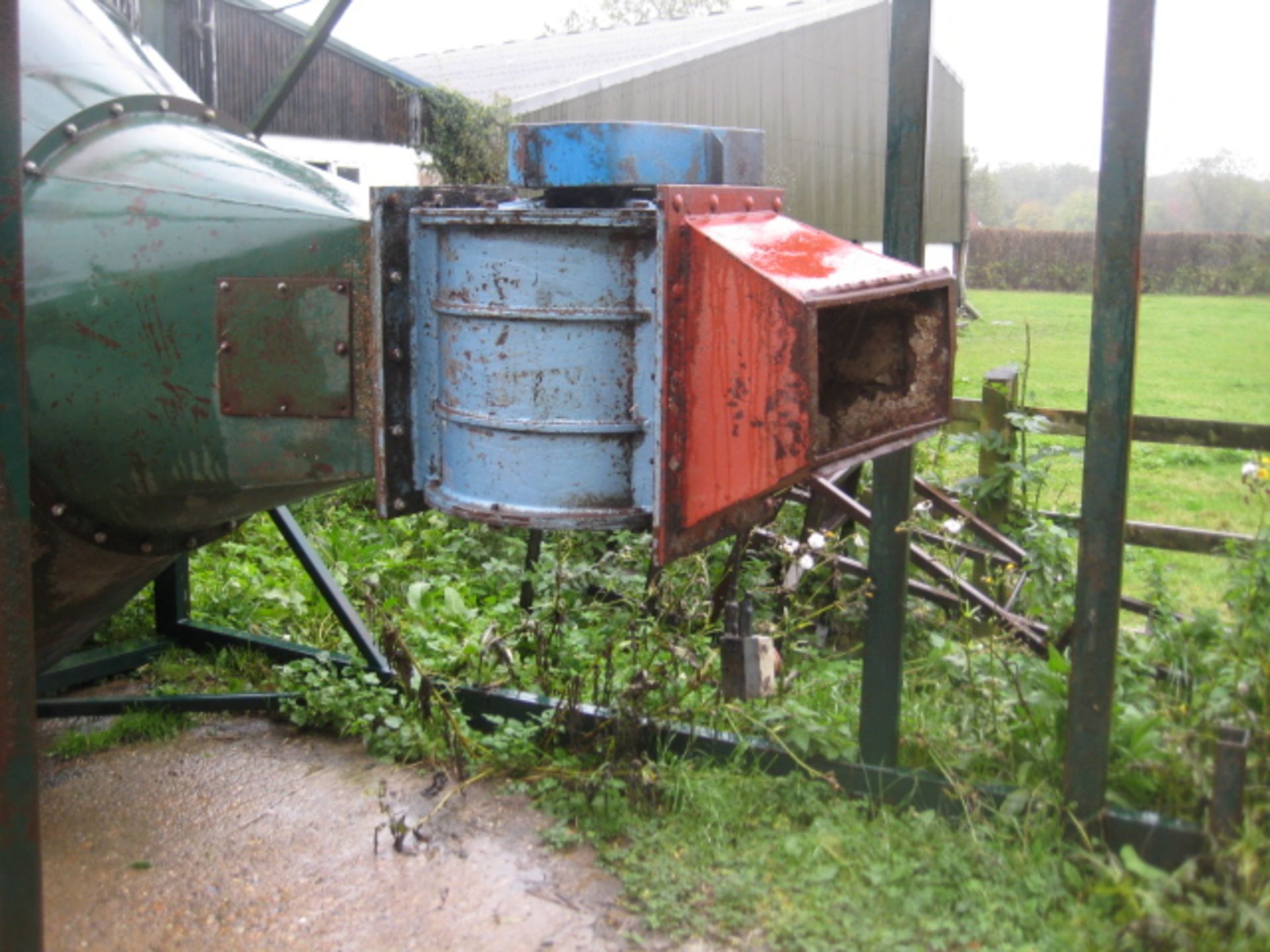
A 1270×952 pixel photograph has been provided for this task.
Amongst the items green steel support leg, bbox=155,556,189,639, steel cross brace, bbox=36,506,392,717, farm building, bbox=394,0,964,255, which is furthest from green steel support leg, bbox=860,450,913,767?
farm building, bbox=394,0,964,255

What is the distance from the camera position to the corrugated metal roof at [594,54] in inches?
496

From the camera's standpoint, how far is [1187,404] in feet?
24.8

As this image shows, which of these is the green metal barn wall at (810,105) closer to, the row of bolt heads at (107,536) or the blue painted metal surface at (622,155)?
the row of bolt heads at (107,536)

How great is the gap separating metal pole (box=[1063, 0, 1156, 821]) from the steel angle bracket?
4.28 feet

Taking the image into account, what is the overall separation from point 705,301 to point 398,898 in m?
1.54

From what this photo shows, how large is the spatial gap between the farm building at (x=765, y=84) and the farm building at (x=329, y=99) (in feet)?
2.06

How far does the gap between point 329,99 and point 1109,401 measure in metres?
10.7

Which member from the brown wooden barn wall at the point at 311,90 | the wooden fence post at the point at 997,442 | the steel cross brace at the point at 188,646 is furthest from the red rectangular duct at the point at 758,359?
the brown wooden barn wall at the point at 311,90

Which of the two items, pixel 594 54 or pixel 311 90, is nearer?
pixel 311 90

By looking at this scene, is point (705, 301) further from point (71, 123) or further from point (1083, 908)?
point (71, 123)

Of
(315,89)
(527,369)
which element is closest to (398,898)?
(527,369)

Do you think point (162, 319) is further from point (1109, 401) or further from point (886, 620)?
point (1109, 401)

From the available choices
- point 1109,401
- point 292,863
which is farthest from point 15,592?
point 1109,401

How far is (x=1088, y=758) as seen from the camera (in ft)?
9.07
